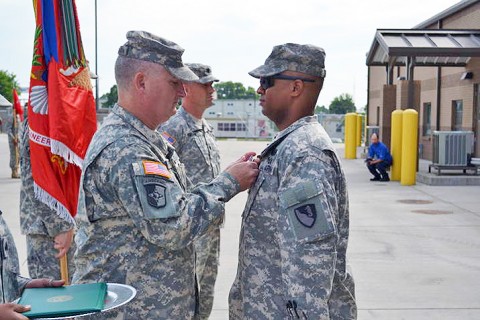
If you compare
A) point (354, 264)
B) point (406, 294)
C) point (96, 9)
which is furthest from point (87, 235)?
point (96, 9)

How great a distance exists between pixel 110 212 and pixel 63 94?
5.88 ft

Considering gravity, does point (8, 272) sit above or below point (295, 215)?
below

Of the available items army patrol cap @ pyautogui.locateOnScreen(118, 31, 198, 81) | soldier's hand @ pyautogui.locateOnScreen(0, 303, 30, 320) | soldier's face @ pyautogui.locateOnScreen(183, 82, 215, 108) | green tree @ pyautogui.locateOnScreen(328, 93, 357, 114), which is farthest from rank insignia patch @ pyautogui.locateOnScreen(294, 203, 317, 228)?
green tree @ pyautogui.locateOnScreen(328, 93, 357, 114)

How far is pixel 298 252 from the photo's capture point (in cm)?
234

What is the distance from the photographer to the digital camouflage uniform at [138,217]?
2398mm

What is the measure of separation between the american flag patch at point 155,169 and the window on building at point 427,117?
22506 millimetres

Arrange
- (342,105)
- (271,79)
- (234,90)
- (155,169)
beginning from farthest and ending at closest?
(234,90), (342,105), (271,79), (155,169)

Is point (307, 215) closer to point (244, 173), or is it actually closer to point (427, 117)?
point (244, 173)

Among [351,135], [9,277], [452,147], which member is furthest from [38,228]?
Answer: [351,135]

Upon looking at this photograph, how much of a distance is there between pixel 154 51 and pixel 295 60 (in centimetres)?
60

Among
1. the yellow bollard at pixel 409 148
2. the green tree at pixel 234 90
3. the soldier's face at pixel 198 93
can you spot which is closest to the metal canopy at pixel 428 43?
the yellow bollard at pixel 409 148

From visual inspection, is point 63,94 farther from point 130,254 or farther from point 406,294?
point 406,294

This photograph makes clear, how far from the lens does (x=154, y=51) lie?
2.58 metres

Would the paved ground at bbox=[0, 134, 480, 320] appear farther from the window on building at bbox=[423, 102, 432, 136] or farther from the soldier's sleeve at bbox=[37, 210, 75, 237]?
the window on building at bbox=[423, 102, 432, 136]
